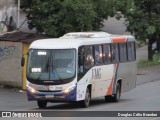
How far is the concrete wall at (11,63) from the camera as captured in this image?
3297cm

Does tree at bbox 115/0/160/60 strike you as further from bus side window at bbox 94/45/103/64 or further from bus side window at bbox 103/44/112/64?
bus side window at bbox 94/45/103/64

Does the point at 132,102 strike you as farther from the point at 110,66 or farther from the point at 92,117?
the point at 92,117

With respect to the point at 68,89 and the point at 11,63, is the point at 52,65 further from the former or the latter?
the point at 11,63

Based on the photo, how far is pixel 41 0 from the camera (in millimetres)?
35625

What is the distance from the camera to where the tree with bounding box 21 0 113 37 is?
34.4 metres

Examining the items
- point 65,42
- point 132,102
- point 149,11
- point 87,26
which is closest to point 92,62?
point 65,42

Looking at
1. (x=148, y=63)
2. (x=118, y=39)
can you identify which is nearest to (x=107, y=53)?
(x=118, y=39)

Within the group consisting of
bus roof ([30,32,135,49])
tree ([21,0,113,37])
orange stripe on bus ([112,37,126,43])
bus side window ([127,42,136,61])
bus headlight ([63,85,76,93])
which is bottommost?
bus headlight ([63,85,76,93])

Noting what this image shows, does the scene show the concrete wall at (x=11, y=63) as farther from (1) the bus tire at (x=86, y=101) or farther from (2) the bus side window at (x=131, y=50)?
(1) the bus tire at (x=86, y=101)

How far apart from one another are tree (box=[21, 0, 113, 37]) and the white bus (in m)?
6.91

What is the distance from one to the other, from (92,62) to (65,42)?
1.76 m

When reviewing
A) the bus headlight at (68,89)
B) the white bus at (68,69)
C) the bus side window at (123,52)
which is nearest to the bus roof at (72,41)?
the white bus at (68,69)

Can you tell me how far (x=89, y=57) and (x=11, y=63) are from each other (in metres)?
8.31

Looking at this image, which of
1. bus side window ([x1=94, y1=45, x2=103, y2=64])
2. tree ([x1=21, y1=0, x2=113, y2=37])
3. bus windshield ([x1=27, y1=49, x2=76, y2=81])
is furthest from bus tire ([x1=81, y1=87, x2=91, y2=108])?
tree ([x1=21, y1=0, x2=113, y2=37])
